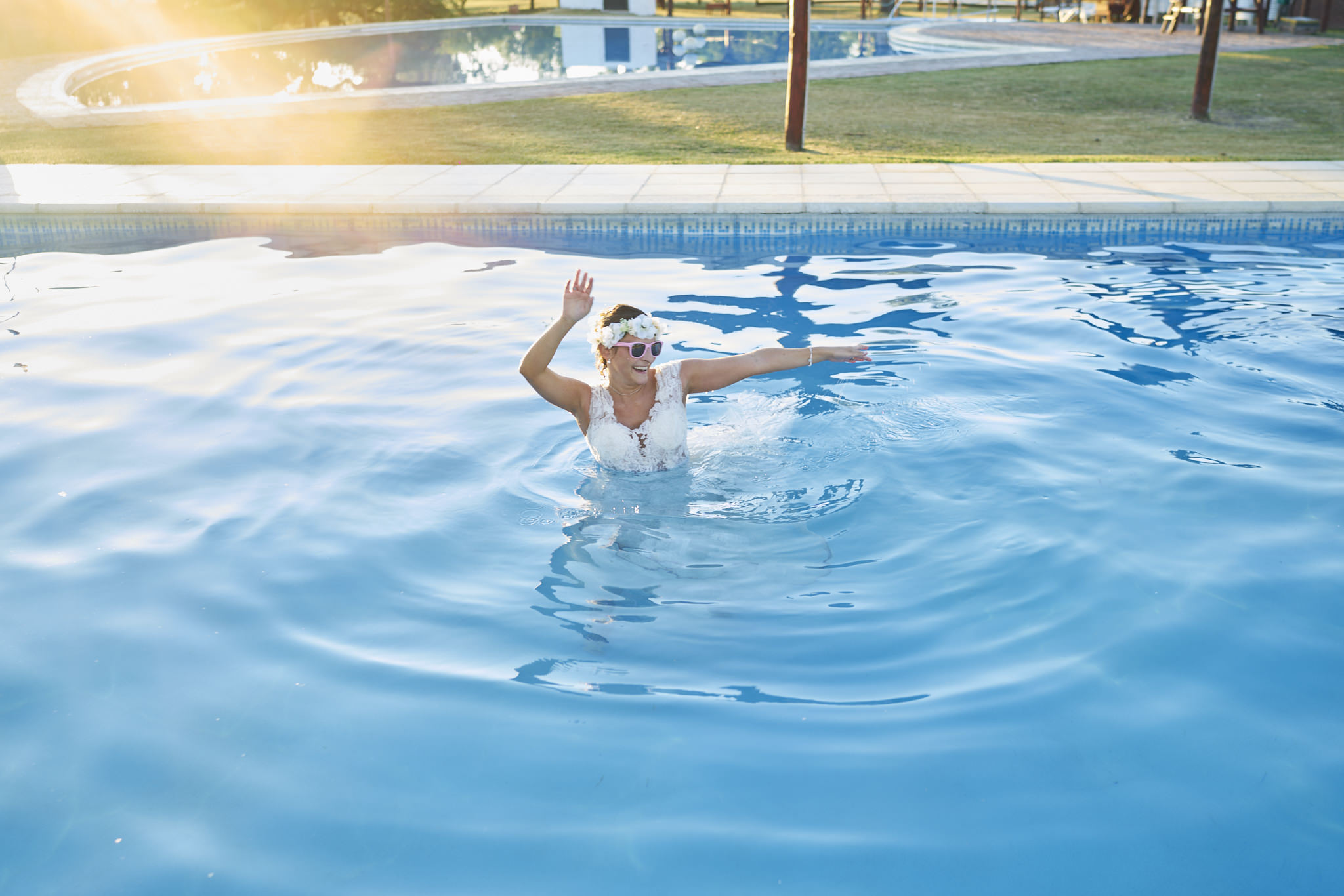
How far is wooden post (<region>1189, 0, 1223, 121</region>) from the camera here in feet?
42.9

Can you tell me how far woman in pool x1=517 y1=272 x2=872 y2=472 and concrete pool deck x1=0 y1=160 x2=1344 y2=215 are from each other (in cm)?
465

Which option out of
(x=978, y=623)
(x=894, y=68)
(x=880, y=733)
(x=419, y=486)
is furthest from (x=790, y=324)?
(x=894, y=68)

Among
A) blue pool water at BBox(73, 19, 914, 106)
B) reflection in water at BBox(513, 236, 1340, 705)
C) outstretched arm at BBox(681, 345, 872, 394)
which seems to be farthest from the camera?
blue pool water at BBox(73, 19, 914, 106)

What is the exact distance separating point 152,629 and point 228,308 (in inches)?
173

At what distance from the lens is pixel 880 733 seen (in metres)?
3.74

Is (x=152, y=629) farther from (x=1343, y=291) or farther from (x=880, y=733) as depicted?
(x=1343, y=291)

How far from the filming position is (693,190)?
1013cm

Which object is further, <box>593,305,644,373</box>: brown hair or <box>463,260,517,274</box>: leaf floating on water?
<box>463,260,517,274</box>: leaf floating on water

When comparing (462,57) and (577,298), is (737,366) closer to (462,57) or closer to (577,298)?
(577,298)

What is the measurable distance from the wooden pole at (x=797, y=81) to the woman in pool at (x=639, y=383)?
780cm

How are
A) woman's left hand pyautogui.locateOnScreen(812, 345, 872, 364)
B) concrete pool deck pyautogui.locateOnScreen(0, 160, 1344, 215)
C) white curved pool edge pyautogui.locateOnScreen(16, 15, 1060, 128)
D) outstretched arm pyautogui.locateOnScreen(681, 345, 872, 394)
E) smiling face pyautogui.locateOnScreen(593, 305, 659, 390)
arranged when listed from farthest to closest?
white curved pool edge pyautogui.locateOnScreen(16, 15, 1060, 128), concrete pool deck pyautogui.locateOnScreen(0, 160, 1344, 215), outstretched arm pyautogui.locateOnScreen(681, 345, 872, 394), woman's left hand pyautogui.locateOnScreen(812, 345, 872, 364), smiling face pyautogui.locateOnScreen(593, 305, 659, 390)

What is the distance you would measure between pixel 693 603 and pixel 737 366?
3.88 feet

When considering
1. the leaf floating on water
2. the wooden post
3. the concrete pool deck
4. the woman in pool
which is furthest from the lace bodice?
the wooden post

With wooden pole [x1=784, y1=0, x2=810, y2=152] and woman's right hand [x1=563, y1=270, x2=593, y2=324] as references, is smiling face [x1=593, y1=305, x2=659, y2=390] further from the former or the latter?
wooden pole [x1=784, y1=0, x2=810, y2=152]
